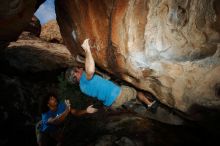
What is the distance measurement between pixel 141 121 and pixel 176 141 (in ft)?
2.82

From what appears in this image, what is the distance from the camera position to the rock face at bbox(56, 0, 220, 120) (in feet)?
15.7

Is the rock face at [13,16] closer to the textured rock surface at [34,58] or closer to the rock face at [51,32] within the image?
the textured rock surface at [34,58]

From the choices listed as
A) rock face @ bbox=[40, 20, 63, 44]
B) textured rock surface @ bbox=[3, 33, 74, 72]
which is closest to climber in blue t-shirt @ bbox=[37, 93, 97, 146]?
textured rock surface @ bbox=[3, 33, 74, 72]

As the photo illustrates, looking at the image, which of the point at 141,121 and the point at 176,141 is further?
the point at 141,121

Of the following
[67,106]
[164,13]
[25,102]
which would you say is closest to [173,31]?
[164,13]

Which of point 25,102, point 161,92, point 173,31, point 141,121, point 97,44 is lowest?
point 25,102

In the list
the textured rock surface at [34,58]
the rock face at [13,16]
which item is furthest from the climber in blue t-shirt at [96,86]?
the textured rock surface at [34,58]

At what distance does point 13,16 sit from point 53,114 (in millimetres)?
2318

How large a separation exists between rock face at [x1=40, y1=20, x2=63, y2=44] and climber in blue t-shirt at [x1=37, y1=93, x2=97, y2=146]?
26.6ft

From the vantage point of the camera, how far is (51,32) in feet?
49.3

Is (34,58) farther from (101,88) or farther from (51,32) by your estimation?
(51,32)

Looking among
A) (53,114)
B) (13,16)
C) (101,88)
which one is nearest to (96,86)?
(101,88)

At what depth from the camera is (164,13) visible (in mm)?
4996

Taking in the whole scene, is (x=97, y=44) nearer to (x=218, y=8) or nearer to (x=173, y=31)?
(x=173, y=31)
